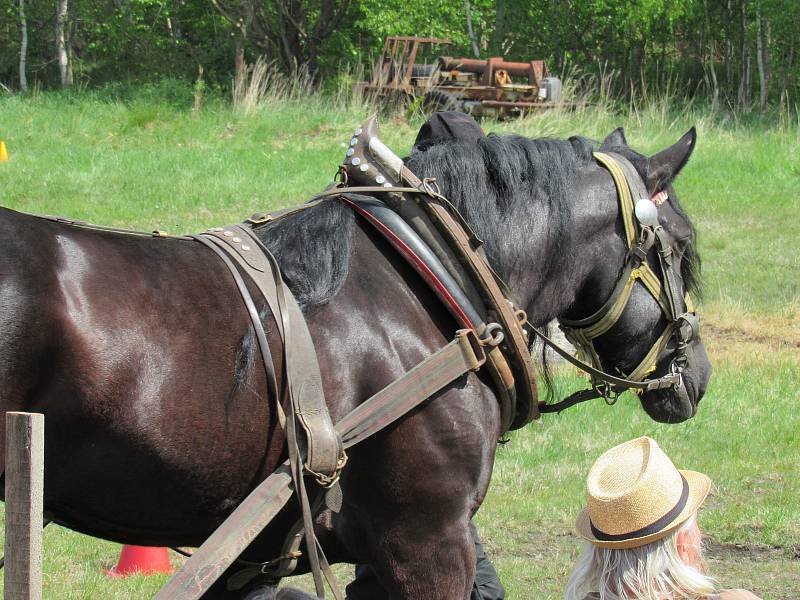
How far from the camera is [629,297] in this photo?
306 centimetres

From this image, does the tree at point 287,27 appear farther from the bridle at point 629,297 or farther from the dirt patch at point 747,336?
the bridle at point 629,297

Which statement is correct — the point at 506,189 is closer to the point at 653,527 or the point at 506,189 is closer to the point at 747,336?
the point at 653,527

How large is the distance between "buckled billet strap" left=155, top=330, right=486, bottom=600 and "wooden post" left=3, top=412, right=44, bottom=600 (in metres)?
0.38

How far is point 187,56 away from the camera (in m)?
28.3

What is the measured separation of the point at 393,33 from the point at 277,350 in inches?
890

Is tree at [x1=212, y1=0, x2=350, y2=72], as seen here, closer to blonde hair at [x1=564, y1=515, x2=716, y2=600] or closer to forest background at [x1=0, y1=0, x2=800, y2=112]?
forest background at [x1=0, y1=0, x2=800, y2=112]

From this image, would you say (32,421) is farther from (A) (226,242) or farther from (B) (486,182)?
(B) (486,182)

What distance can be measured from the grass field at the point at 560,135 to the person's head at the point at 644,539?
1.85 m

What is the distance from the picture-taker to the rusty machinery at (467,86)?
17.6 meters

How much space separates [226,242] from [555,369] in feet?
14.5

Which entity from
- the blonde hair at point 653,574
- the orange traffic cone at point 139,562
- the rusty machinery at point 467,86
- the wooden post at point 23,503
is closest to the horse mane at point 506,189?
the blonde hair at point 653,574

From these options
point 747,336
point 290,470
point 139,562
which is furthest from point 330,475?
point 747,336

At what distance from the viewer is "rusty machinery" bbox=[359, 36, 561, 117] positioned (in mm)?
17594

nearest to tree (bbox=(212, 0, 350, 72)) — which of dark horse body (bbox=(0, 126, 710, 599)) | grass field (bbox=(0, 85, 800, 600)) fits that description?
grass field (bbox=(0, 85, 800, 600))
